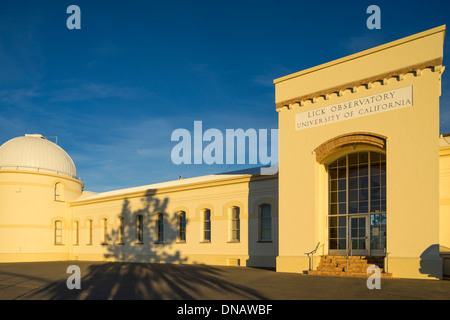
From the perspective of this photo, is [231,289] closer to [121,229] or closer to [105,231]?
[121,229]

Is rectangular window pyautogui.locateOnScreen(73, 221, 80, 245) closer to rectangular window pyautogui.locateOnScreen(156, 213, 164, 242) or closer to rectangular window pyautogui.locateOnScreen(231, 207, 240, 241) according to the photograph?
rectangular window pyautogui.locateOnScreen(156, 213, 164, 242)

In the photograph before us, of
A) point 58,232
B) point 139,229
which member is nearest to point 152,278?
point 139,229

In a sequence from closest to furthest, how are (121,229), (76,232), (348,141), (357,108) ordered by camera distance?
1. (357,108)
2. (348,141)
3. (121,229)
4. (76,232)

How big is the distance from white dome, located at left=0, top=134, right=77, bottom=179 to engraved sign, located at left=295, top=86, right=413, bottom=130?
22.6 meters

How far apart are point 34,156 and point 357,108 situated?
25516 millimetres

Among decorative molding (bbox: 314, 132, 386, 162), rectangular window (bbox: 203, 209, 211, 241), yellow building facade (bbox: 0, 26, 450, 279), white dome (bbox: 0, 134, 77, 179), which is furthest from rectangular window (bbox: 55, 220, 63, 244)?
decorative molding (bbox: 314, 132, 386, 162)

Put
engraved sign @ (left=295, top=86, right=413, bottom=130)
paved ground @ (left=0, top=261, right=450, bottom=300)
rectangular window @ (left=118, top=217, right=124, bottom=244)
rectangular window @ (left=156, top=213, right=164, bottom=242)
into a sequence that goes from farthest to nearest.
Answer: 1. rectangular window @ (left=118, top=217, right=124, bottom=244)
2. rectangular window @ (left=156, top=213, right=164, bottom=242)
3. engraved sign @ (left=295, top=86, right=413, bottom=130)
4. paved ground @ (left=0, top=261, right=450, bottom=300)

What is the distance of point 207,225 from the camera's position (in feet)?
76.5

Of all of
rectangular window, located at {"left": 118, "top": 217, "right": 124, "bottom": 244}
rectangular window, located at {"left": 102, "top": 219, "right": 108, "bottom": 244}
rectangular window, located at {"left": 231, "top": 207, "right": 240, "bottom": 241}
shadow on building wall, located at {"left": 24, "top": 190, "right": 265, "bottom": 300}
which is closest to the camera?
shadow on building wall, located at {"left": 24, "top": 190, "right": 265, "bottom": 300}

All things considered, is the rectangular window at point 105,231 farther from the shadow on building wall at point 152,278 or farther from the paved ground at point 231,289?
the paved ground at point 231,289

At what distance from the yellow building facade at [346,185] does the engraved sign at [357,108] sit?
36 mm

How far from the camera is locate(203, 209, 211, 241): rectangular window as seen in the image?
23203 millimetres

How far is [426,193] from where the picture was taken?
521 inches

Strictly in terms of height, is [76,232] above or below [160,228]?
below
